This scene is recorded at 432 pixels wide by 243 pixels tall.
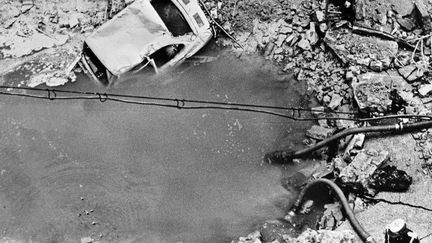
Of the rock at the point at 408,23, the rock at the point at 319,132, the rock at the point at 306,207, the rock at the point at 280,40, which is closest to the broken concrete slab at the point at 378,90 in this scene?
the rock at the point at 319,132

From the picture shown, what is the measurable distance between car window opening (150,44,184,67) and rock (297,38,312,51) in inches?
92.6

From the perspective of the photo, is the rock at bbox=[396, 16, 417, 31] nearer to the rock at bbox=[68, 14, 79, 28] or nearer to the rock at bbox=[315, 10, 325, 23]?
the rock at bbox=[315, 10, 325, 23]

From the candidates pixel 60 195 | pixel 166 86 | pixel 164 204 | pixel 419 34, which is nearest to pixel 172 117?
pixel 166 86

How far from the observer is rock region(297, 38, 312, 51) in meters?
11.2

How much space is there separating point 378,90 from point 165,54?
4.13 meters

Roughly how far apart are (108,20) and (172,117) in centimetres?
241

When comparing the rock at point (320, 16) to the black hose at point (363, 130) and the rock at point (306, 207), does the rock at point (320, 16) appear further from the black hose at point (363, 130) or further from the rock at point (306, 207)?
the rock at point (306, 207)

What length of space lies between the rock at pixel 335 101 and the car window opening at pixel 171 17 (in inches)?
123

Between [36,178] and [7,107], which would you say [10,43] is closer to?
[7,107]

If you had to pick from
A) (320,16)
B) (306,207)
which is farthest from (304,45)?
(306,207)

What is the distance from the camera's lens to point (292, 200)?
33.6 feet

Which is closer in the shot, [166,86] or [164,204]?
[164,204]

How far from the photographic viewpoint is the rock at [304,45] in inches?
440

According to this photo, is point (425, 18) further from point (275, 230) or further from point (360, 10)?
point (275, 230)
